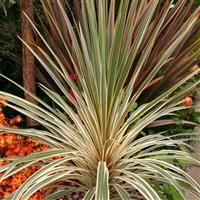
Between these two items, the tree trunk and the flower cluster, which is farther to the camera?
the tree trunk

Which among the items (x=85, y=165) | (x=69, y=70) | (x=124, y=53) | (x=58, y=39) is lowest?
(x=85, y=165)

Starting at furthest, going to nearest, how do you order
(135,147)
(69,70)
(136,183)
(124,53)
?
(69,70)
(124,53)
(135,147)
(136,183)

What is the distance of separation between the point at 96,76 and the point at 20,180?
2.62 ft

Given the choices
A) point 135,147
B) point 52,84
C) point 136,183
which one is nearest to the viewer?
point 136,183

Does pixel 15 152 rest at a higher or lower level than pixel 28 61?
lower

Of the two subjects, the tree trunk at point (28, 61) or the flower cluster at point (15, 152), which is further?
the tree trunk at point (28, 61)

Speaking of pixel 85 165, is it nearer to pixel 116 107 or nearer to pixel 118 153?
pixel 118 153

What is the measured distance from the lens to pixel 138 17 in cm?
383

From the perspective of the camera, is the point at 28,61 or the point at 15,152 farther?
the point at 28,61

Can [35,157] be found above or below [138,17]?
below

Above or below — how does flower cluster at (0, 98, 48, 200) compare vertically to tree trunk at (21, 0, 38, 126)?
below

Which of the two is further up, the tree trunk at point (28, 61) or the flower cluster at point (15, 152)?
the tree trunk at point (28, 61)

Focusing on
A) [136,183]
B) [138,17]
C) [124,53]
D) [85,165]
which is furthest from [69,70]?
[136,183]

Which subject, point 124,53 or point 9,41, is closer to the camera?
point 124,53
